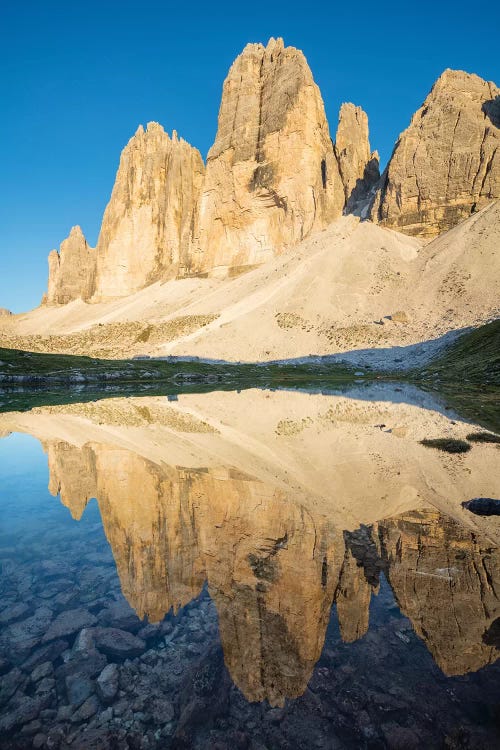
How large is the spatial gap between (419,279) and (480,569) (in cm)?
6090

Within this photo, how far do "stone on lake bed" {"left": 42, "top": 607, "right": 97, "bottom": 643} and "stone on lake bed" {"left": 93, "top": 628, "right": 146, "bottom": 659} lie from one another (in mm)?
195

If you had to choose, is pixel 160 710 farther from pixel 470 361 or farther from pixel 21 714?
pixel 470 361

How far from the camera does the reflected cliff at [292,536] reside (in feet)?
12.6

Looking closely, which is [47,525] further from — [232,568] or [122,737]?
[122,737]

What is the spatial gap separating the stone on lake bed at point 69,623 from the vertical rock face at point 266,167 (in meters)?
88.7

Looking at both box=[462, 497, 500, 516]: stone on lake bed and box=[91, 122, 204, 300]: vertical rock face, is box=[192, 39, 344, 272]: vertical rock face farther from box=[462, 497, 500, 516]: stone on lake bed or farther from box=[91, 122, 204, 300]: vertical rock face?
box=[462, 497, 500, 516]: stone on lake bed

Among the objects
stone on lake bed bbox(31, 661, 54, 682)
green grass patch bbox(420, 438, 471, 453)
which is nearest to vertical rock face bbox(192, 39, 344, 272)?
green grass patch bbox(420, 438, 471, 453)

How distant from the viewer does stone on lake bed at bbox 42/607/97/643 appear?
410 cm

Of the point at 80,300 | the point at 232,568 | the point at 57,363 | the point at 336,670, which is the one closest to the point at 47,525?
the point at 232,568

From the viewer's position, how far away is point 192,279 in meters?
96.8

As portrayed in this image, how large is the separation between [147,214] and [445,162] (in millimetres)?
74299

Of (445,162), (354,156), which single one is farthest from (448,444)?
(354,156)

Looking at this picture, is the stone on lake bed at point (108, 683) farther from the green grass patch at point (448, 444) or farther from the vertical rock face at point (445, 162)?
the vertical rock face at point (445, 162)

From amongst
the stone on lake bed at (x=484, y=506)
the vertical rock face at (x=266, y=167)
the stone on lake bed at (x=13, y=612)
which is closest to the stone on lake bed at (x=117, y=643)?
the stone on lake bed at (x=13, y=612)
